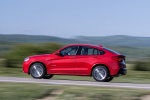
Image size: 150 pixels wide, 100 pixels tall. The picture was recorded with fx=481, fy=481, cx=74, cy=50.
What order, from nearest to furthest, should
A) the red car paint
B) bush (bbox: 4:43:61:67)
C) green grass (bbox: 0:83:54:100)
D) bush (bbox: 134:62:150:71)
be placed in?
1. green grass (bbox: 0:83:54:100)
2. the red car paint
3. bush (bbox: 134:62:150:71)
4. bush (bbox: 4:43:61:67)

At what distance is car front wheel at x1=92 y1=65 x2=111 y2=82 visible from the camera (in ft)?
62.2

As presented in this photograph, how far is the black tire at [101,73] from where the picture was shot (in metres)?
19.0

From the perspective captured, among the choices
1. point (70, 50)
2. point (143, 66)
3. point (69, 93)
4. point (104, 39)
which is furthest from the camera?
point (104, 39)

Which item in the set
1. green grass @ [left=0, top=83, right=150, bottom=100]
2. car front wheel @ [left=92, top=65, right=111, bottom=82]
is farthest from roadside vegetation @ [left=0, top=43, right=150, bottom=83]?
green grass @ [left=0, top=83, right=150, bottom=100]

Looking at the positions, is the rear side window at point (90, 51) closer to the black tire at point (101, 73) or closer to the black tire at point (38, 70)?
the black tire at point (101, 73)

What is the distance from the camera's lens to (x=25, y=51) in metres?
33.7

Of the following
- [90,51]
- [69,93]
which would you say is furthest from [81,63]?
[69,93]

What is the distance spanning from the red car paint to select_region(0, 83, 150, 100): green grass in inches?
126

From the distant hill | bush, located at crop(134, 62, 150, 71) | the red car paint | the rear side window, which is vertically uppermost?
the distant hill

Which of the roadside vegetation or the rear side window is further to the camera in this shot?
the roadside vegetation

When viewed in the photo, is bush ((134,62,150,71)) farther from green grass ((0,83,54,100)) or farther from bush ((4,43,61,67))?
green grass ((0,83,54,100))

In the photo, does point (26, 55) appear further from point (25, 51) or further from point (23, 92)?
point (23, 92)

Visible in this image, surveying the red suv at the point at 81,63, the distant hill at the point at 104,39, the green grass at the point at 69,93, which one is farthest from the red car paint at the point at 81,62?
the distant hill at the point at 104,39

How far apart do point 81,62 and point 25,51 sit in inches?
583
